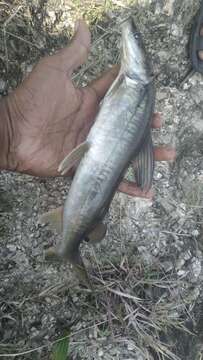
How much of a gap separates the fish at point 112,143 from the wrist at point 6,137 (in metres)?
0.57

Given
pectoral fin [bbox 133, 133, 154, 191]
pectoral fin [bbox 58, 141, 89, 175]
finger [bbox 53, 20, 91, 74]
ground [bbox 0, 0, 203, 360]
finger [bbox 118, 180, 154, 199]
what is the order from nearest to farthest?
pectoral fin [bbox 58, 141, 89, 175]
pectoral fin [bbox 133, 133, 154, 191]
finger [bbox 53, 20, 91, 74]
finger [bbox 118, 180, 154, 199]
ground [bbox 0, 0, 203, 360]

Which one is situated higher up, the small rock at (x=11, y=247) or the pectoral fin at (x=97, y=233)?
the pectoral fin at (x=97, y=233)

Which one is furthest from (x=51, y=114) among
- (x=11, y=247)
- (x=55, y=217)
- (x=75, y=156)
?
(x=11, y=247)

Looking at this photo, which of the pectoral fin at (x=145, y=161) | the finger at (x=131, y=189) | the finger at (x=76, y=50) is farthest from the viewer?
the finger at (x=131, y=189)

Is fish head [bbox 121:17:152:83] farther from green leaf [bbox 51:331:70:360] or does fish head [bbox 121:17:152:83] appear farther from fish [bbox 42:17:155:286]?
green leaf [bbox 51:331:70:360]

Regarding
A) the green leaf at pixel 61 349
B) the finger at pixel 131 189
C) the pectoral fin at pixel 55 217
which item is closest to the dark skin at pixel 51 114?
the finger at pixel 131 189

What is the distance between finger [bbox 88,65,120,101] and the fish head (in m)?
0.35

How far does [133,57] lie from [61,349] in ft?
6.75

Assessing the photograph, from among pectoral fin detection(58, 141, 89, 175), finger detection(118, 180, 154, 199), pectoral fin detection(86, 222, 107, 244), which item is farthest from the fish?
finger detection(118, 180, 154, 199)

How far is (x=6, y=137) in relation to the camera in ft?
12.3

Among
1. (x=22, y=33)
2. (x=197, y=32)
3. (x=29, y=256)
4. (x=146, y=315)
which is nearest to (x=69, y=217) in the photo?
(x=29, y=256)

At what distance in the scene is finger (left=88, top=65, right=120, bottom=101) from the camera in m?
3.74

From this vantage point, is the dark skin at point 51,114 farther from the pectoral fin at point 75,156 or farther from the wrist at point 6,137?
the pectoral fin at point 75,156

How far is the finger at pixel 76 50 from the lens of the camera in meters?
3.58
